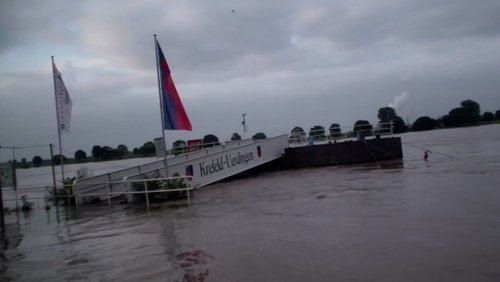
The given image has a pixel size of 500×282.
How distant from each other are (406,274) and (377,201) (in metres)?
6.16

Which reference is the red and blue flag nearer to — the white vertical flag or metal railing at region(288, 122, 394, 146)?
the white vertical flag

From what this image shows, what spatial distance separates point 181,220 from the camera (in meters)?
11.3

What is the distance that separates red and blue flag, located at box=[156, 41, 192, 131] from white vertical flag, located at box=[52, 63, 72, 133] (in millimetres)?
5187

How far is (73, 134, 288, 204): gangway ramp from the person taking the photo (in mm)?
16781

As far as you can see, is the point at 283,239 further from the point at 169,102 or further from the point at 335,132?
the point at 335,132

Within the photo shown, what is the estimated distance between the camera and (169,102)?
16.2m

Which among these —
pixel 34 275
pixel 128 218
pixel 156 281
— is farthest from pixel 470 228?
pixel 128 218

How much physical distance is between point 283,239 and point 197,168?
12.4m

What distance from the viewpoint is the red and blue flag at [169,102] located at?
16.2 metres

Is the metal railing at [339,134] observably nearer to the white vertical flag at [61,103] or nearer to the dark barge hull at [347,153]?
the dark barge hull at [347,153]

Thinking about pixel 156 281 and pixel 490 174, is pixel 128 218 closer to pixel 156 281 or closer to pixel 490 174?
pixel 156 281

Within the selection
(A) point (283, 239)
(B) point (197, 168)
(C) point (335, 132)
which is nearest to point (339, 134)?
(C) point (335, 132)

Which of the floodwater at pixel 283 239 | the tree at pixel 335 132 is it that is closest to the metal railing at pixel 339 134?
the tree at pixel 335 132

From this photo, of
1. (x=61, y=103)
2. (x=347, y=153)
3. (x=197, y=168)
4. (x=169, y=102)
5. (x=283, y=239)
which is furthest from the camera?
(x=347, y=153)
